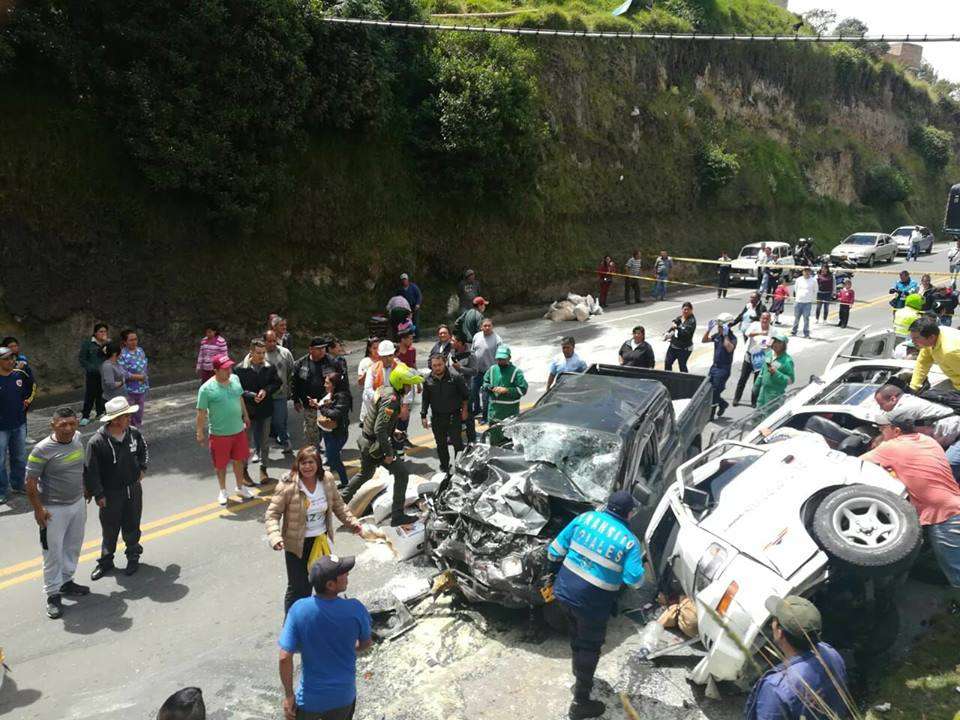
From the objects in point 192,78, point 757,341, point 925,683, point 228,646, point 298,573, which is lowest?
point 925,683

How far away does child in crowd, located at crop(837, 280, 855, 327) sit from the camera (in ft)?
60.9

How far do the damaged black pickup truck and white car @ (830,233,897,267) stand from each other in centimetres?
2673

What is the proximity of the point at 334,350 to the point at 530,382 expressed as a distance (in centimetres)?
534

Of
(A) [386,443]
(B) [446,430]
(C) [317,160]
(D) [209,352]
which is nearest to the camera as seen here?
(A) [386,443]

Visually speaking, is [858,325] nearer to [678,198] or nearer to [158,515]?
[678,198]

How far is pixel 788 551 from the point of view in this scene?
16.8 ft

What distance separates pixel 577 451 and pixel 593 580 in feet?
6.30

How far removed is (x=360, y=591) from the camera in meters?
6.56

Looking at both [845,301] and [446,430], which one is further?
[845,301]

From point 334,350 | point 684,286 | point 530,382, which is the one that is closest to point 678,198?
point 684,286

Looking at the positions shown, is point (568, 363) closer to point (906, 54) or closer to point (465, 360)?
point (465, 360)

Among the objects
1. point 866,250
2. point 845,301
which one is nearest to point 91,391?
point 845,301

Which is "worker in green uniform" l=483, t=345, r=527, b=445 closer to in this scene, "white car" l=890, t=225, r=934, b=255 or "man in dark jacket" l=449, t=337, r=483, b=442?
"man in dark jacket" l=449, t=337, r=483, b=442

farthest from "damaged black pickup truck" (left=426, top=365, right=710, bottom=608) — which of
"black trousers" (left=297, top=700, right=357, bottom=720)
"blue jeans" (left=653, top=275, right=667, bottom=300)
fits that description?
"blue jeans" (left=653, top=275, right=667, bottom=300)
